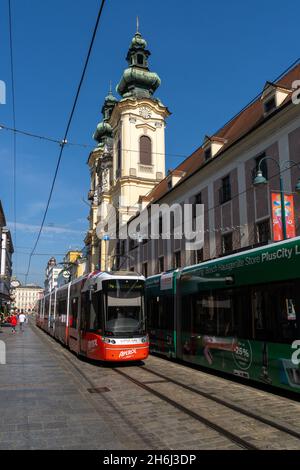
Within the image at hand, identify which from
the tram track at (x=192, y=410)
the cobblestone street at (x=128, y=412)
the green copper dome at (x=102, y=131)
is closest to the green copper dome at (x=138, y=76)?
the green copper dome at (x=102, y=131)

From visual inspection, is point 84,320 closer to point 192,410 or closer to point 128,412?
point 128,412

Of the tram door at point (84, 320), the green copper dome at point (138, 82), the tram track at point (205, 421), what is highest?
the green copper dome at point (138, 82)

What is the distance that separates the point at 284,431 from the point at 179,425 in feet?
5.11

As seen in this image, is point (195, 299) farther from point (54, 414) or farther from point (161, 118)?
point (161, 118)

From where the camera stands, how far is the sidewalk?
5.75 metres

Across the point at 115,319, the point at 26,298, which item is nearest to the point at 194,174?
the point at 115,319

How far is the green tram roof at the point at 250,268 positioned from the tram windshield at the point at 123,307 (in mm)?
1736

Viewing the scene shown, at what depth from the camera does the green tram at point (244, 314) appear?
896 cm

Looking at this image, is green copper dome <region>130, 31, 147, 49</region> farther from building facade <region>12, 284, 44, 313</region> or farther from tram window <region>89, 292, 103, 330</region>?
building facade <region>12, 284, 44, 313</region>

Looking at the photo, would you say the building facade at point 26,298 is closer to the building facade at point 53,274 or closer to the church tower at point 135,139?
the building facade at point 53,274

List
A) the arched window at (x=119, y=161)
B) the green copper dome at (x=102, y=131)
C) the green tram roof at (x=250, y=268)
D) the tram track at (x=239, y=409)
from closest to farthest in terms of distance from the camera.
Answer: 1. the tram track at (x=239, y=409)
2. the green tram roof at (x=250, y=268)
3. the arched window at (x=119, y=161)
4. the green copper dome at (x=102, y=131)

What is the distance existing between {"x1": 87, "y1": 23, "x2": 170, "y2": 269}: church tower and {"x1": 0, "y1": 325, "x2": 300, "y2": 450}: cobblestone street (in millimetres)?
35235

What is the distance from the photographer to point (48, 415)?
722 cm

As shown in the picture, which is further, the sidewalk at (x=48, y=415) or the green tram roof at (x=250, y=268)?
the green tram roof at (x=250, y=268)
